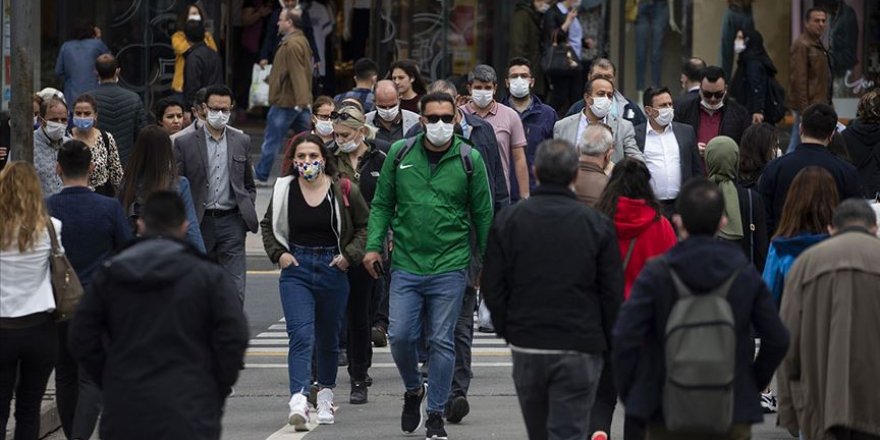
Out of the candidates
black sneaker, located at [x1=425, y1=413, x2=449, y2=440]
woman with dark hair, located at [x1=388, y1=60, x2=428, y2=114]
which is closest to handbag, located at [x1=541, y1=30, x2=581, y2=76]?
woman with dark hair, located at [x1=388, y1=60, x2=428, y2=114]

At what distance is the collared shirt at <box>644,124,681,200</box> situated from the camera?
40.5ft

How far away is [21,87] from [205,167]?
62.6 inches

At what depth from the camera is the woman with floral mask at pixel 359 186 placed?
11281 mm

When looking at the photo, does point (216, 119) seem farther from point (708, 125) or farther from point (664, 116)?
point (708, 125)

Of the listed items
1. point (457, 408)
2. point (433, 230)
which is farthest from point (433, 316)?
point (457, 408)

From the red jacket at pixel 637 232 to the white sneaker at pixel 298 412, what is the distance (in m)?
2.29

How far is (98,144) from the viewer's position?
478 inches

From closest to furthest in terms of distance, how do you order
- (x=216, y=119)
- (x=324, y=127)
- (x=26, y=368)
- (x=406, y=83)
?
1. (x=26, y=368)
2. (x=216, y=119)
3. (x=324, y=127)
4. (x=406, y=83)

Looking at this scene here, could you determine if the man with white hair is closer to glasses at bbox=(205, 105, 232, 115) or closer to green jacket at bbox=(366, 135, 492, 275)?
green jacket at bbox=(366, 135, 492, 275)

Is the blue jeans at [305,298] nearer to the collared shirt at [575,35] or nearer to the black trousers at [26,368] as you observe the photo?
the black trousers at [26,368]

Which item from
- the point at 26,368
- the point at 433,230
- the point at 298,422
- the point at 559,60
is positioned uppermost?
the point at 559,60

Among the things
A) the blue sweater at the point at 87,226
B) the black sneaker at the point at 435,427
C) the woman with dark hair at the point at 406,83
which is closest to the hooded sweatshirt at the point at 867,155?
the woman with dark hair at the point at 406,83

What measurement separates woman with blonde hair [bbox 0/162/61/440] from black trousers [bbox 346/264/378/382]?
2.81 m

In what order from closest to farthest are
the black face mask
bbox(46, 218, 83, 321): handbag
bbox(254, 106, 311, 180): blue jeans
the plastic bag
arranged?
bbox(46, 218, 83, 321): handbag < the black face mask < bbox(254, 106, 311, 180): blue jeans < the plastic bag
